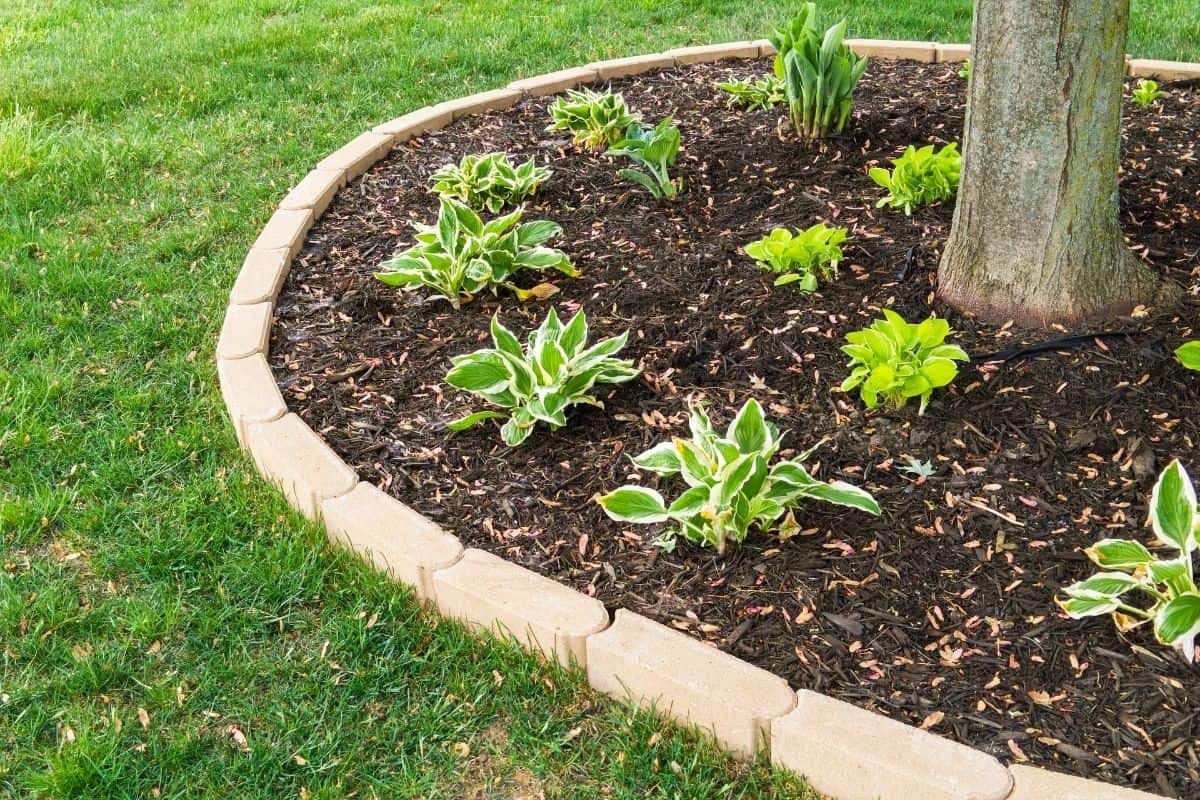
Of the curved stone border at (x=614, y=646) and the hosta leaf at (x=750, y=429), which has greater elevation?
the hosta leaf at (x=750, y=429)

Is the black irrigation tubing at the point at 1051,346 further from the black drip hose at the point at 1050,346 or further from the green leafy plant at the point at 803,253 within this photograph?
the green leafy plant at the point at 803,253

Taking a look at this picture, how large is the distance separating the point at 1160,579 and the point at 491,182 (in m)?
2.83

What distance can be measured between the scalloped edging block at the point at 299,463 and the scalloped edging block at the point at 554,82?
2975 mm

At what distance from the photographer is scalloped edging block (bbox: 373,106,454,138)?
16.8 feet

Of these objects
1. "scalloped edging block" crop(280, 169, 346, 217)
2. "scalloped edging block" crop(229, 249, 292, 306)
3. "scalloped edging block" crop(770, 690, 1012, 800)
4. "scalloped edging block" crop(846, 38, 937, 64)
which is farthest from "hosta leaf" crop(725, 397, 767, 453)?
"scalloped edging block" crop(846, 38, 937, 64)

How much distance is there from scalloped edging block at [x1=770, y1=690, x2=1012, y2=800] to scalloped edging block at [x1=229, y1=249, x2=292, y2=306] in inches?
97.1

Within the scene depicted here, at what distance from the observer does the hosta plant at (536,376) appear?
9.68 ft

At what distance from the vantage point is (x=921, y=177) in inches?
143

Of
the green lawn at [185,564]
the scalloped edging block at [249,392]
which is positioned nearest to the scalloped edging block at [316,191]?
the green lawn at [185,564]

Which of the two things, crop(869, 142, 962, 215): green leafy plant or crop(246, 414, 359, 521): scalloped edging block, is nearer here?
crop(246, 414, 359, 521): scalloped edging block

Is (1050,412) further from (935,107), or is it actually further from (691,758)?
(935,107)

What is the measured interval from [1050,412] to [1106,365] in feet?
0.82

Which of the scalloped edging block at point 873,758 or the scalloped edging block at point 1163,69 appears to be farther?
the scalloped edging block at point 1163,69

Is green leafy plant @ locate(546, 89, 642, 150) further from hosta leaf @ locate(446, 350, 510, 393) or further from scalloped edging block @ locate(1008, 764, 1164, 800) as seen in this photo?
scalloped edging block @ locate(1008, 764, 1164, 800)
